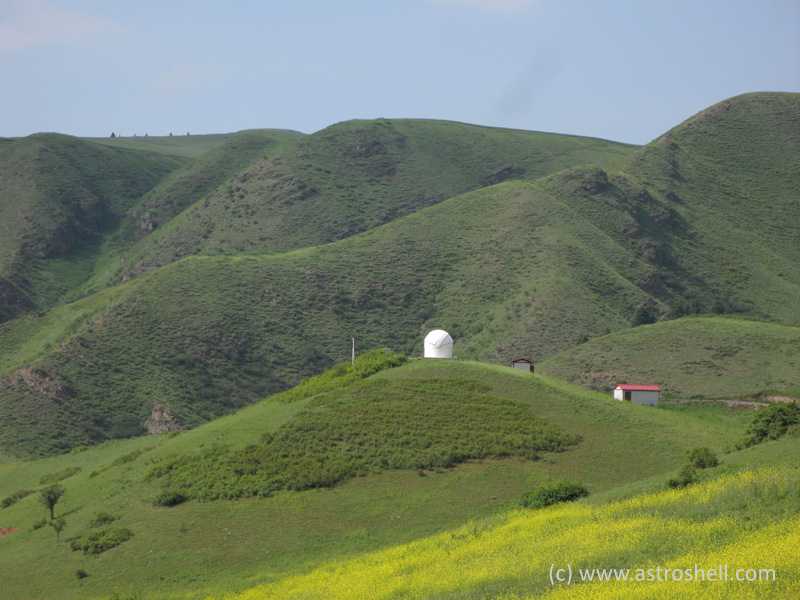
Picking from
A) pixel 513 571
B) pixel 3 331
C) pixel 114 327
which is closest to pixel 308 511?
pixel 513 571

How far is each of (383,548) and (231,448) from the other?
50.1 feet

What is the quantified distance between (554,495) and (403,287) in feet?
293

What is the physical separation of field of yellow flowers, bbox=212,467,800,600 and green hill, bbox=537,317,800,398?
2025 inches

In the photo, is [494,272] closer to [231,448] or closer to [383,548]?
[231,448]

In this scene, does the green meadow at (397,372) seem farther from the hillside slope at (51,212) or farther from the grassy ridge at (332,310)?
the hillside slope at (51,212)

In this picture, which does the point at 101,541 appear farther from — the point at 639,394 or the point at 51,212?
the point at 51,212

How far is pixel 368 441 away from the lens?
142 ft

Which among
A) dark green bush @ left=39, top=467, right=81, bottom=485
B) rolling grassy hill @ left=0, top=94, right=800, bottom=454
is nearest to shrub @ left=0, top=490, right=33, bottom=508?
dark green bush @ left=39, top=467, right=81, bottom=485

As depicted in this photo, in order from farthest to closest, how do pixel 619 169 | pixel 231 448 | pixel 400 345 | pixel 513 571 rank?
pixel 619 169 < pixel 400 345 < pixel 231 448 < pixel 513 571

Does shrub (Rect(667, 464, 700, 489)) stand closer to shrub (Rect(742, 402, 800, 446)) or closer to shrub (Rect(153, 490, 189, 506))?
shrub (Rect(742, 402, 800, 446))

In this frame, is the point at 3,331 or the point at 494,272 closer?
the point at 3,331

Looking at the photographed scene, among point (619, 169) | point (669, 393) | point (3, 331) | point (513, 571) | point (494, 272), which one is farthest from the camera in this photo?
point (619, 169)

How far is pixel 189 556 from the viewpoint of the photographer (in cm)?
3177

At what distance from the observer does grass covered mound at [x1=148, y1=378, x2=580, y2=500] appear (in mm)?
38938
